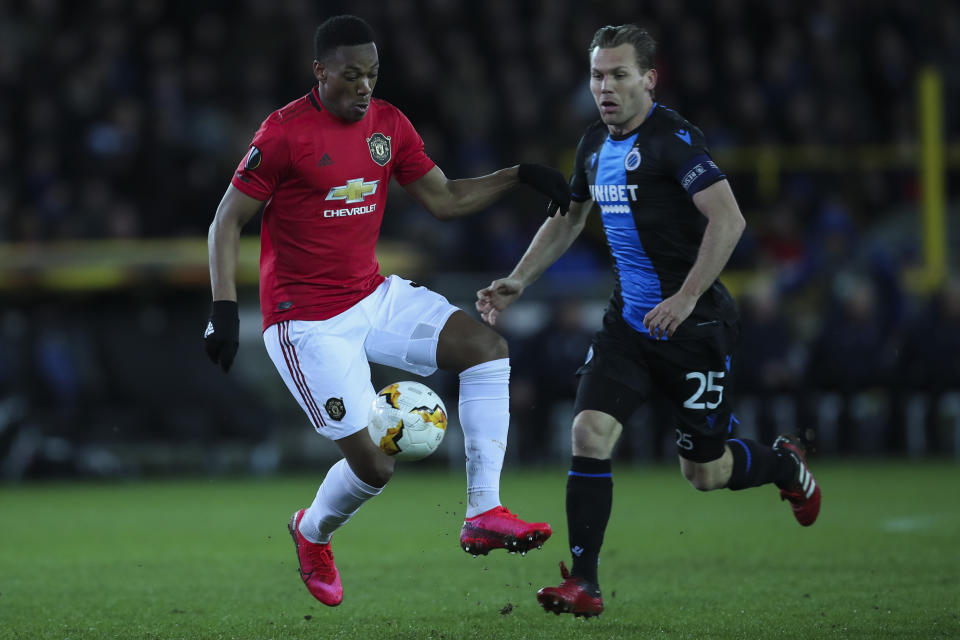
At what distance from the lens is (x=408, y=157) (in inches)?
257

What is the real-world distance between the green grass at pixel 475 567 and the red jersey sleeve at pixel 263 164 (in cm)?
185

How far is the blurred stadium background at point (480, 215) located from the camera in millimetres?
15164

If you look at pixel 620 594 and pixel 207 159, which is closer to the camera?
pixel 620 594

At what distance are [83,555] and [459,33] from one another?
11.5 metres

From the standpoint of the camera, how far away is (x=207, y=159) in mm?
16312

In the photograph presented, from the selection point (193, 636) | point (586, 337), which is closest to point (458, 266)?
point (586, 337)

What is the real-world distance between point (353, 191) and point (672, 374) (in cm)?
166

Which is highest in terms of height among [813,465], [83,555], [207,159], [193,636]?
[207,159]

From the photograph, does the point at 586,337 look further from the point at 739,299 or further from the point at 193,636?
the point at 193,636

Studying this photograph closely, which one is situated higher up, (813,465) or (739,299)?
(739,299)

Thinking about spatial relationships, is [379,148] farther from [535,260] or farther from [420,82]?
[420,82]

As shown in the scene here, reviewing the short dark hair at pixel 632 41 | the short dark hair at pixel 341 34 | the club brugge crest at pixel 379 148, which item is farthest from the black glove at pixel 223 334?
the short dark hair at pixel 632 41

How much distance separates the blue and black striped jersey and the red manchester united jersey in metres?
1.00

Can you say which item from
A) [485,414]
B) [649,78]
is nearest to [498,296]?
[485,414]
